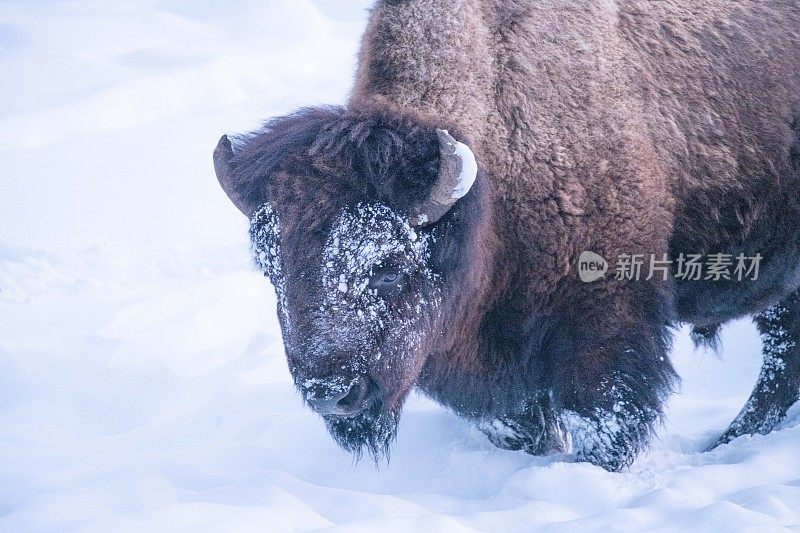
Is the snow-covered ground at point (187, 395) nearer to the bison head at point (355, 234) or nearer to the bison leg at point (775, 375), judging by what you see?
the bison leg at point (775, 375)

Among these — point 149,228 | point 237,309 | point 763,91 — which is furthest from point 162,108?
point 763,91

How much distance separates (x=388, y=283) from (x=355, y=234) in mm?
219

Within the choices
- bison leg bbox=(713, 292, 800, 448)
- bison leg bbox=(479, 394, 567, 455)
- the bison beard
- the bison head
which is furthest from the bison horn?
bison leg bbox=(713, 292, 800, 448)

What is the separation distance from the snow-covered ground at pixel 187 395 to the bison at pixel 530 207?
34 centimetres

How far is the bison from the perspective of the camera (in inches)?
107

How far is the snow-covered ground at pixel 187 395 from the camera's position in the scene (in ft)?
9.12

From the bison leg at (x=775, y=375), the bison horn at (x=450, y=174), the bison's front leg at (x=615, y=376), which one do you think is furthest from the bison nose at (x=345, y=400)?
the bison leg at (x=775, y=375)

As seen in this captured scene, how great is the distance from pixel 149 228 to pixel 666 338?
17.2ft

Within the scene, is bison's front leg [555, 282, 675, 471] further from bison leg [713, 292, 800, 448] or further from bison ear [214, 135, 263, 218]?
bison ear [214, 135, 263, 218]

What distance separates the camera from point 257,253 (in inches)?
114

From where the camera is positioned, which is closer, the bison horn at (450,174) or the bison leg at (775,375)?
the bison horn at (450,174)

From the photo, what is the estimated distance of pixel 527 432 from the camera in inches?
148

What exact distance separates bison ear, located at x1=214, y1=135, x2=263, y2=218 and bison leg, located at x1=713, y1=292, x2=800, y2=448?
2.37 meters

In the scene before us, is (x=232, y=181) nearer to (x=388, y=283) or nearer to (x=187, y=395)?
(x=388, y=283)
